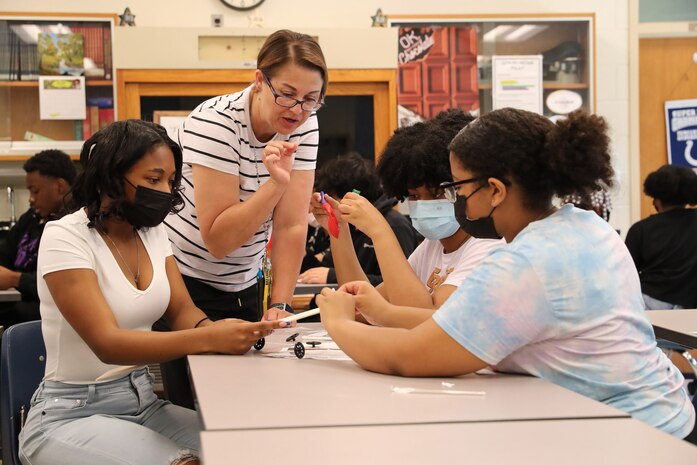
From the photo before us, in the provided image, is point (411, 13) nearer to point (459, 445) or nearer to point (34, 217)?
point (34, 217)

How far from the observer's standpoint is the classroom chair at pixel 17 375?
2.00 metres

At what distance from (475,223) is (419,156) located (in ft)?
1.51

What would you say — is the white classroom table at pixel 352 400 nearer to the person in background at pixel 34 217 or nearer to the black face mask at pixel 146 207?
the black face mask at pixel 146 207

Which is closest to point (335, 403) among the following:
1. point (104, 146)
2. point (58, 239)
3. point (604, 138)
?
point (604, 138)

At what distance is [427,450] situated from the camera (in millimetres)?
1070

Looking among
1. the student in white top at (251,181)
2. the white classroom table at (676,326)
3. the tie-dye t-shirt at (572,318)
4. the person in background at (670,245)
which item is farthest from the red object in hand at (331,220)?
the person in background at (670,245)

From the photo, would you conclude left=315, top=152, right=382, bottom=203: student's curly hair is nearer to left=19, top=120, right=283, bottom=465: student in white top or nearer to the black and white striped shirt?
the black and white striped shirt

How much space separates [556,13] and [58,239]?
14.6 feet

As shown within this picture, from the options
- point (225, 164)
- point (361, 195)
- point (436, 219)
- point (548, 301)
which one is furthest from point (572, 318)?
point (361, 195)

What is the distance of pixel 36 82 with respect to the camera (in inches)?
200

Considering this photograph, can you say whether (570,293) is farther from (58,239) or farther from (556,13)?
(556,13)

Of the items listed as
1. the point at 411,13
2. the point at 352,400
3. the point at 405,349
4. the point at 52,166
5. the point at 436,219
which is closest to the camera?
the point at 352,400

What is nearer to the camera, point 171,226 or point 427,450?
point 427,450

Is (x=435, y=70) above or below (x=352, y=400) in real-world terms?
above
